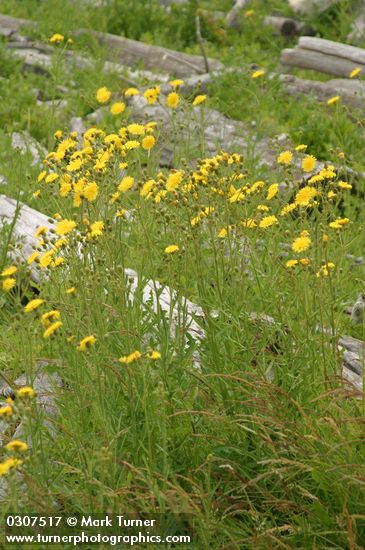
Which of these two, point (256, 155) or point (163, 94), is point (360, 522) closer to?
point (256, 155)

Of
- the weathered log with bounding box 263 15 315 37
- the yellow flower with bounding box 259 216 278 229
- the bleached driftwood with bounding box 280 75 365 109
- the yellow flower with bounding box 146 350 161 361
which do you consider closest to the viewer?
the yellow flower with bounding box 146 350 161 361

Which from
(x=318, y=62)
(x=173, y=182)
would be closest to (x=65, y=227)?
(x=173, y=182)

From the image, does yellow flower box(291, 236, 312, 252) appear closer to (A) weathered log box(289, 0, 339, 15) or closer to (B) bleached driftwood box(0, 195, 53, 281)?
(B) bleached driftwood box(0, 195, 53, 281)

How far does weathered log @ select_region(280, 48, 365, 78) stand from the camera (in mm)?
7918

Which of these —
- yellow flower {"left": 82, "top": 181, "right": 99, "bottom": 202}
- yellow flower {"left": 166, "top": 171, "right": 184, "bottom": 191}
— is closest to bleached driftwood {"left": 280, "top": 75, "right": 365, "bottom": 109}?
yellow flower {"left": 166, "top": 171, "right": 184, "bottom": 191}

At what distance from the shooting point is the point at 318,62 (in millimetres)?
8047

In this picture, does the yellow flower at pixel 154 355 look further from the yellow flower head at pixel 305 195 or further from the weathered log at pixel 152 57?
the weathered log at pixel 152 57

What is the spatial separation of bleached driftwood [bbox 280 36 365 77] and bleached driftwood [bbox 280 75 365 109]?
0.28 meters

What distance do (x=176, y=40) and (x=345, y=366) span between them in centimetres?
592

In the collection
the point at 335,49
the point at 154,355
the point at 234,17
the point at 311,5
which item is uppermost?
the point at 311,5

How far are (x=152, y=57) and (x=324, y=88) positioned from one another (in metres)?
1.82

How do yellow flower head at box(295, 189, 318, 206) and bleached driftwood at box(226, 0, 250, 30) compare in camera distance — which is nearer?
yellow flower head at box(295, 189, 318, 206)

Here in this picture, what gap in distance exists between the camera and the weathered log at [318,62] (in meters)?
7.92

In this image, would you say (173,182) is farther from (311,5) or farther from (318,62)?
(311,5)
